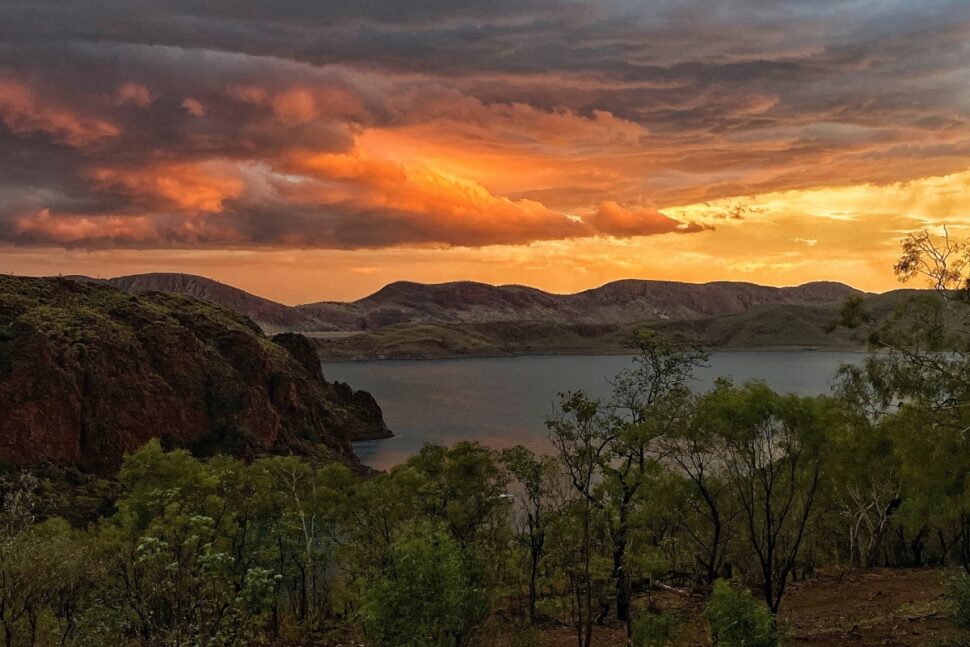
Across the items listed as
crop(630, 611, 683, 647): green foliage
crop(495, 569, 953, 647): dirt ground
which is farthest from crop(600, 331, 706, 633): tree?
crop(630, 611, 683, 647): green foliage

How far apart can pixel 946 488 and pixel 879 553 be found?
2290 centimetres

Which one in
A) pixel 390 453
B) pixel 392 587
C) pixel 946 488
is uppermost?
pixel 946 488

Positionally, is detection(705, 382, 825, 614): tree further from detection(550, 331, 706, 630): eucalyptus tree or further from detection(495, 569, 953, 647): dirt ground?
detection(495, 569, 953, 647): dirt ground

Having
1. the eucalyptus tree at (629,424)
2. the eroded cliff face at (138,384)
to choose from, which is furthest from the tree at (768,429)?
the eroded cliff face at (138,384)

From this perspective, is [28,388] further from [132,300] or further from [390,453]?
[390,453]

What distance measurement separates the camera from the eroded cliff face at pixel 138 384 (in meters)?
106

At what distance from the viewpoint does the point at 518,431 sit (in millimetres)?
157375

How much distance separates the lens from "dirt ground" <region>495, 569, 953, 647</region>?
25.6m

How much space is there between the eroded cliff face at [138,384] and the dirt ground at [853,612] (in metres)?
94.2

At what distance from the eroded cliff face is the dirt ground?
94161 mm

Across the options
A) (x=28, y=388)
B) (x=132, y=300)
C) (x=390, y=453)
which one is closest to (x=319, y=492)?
(x=28, y=388)

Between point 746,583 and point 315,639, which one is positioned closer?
point 315,639

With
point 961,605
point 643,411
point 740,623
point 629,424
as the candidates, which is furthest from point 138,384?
point 961,605

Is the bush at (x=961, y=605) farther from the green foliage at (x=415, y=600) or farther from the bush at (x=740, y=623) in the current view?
the green foliage at (x=415, y=600)
